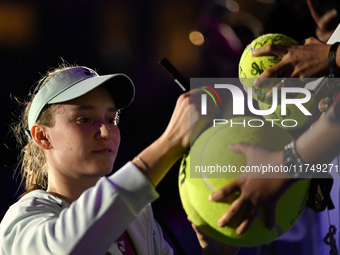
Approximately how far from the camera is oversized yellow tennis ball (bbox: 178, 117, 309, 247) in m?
0.74

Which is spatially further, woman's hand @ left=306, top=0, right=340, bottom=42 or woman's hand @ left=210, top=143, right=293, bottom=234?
woman's hand @ left=306, top=0, right=340, bottom=42

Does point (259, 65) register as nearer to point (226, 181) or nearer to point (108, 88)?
point (226, 181)

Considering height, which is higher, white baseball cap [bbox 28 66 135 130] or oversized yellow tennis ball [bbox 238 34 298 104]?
oversized yellow tennis ball [bbox 238 34 298 104]

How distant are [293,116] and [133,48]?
161 cm

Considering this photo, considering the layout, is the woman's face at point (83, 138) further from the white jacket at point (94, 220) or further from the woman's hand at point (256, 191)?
the woman's hand at point (256, 191)

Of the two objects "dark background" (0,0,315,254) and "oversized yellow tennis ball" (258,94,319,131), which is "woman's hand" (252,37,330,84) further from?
"dark background" (0,0,315,254)

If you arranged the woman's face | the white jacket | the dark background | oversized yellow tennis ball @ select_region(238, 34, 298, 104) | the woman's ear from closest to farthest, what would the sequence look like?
the white jacket → oversized yellow tennis ball @ select_region(238, 34, 298, 104) → the woman's face → the woman's ear → the dark background

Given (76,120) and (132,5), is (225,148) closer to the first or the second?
(76,120)

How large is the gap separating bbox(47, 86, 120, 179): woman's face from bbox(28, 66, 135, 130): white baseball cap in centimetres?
4

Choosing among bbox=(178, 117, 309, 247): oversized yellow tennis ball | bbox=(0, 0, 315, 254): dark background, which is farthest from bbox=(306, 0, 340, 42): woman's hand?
bbox=(178, 117, 309, 247): oversized yellow tennis ball

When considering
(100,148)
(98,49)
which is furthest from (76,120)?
(98,49)

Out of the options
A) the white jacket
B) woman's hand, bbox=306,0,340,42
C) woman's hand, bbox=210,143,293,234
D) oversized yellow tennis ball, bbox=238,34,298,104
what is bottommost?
the white jacket

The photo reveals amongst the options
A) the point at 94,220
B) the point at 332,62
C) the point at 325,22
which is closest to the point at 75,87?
the point at 94,220

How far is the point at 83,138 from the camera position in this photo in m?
1.06
